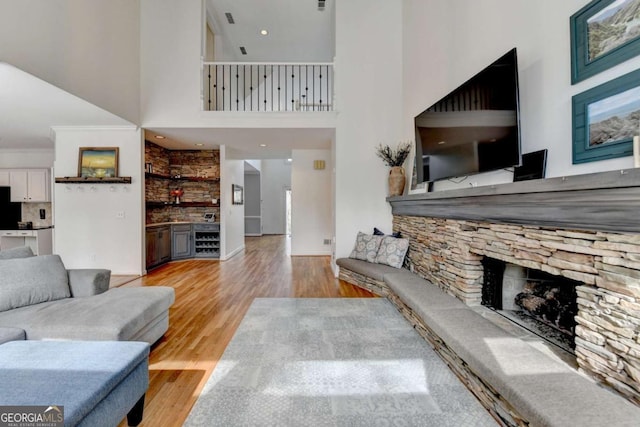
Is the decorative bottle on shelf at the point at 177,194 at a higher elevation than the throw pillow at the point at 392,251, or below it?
higher

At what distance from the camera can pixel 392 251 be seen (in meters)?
4.36

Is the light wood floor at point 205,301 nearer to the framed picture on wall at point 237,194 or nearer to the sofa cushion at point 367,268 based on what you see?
the sofa cushion at point 367,268

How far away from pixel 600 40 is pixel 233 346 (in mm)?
3303

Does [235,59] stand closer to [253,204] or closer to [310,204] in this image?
[310,204]

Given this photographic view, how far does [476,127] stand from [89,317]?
3.44 metres

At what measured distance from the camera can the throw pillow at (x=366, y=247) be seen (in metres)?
4.61

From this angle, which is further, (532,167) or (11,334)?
(532,167)

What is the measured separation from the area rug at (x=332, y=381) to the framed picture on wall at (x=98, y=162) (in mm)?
3882

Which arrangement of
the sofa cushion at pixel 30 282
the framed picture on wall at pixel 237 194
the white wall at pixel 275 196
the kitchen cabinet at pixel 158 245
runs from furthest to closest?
the white wall at pixel 275 196 → the framed picture on wall at pixel 237 194 → the kitchen cabinet at pixel 158 245 → the sofa cushion at pixel 30 282

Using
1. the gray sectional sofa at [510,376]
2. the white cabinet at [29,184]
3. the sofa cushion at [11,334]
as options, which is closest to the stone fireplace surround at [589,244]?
the gray sectional sofa at [510,376]

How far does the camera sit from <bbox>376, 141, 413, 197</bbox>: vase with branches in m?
4.69

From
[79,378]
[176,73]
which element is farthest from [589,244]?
[176,73]

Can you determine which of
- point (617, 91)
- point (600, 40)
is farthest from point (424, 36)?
point (617, 91)

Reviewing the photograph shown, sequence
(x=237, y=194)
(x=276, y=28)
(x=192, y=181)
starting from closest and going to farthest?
(x=276, y=28) → (x=192, y=181) → (x=237, y=194)
